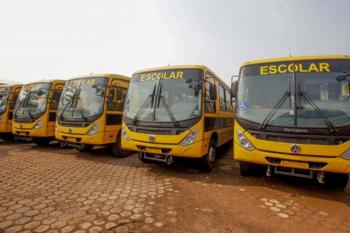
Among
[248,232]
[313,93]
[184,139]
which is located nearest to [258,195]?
[248,232]

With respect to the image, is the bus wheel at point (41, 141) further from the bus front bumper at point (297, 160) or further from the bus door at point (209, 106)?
the bus front bumper at point (297, 160)

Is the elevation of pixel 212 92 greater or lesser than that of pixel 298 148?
greater

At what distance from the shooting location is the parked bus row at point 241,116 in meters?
4.21

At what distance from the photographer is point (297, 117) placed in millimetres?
4387

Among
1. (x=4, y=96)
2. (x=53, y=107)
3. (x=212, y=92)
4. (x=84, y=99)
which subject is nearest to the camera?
(x=212, y=92)

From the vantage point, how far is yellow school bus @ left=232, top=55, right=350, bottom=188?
409cm

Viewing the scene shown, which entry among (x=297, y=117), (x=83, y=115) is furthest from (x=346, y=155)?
(x=83, y=115)

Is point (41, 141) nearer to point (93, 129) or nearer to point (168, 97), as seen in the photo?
point (93, 129)

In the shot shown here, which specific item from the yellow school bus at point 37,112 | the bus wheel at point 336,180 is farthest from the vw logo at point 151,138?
the yellow school bus at point 37,112

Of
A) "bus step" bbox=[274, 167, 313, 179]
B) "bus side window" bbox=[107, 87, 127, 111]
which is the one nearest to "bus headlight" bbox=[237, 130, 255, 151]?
"bus step" bbox=[274, 167, 313, 179]

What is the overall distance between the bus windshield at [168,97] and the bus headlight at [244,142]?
3.62ft

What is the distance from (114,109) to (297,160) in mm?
5728

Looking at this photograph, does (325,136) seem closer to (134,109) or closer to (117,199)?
(117,199)

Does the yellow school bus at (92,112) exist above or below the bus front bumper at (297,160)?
above
